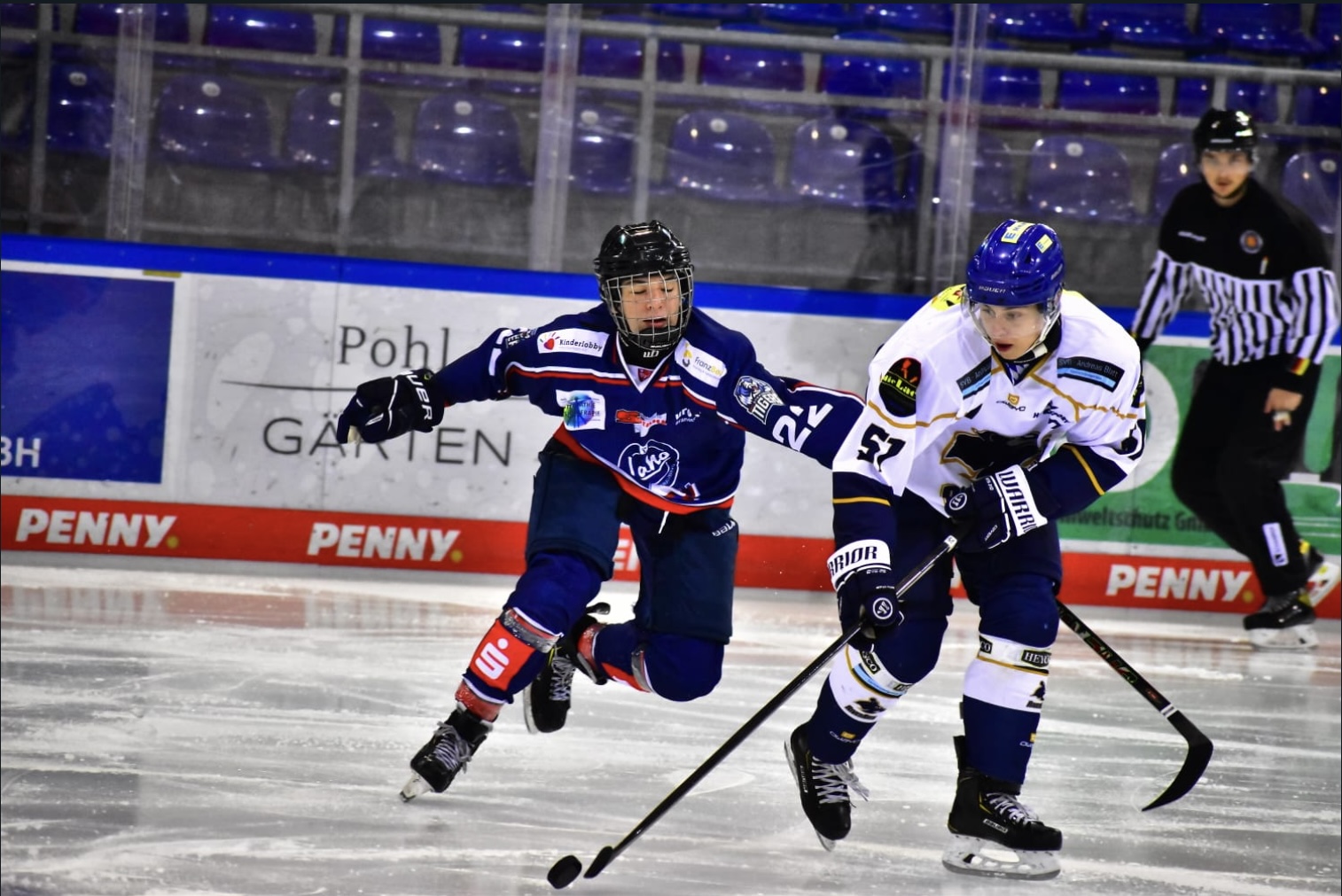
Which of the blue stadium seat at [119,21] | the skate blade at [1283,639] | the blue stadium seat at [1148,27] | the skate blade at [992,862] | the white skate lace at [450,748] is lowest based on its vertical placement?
the skate blade at [1283,639]

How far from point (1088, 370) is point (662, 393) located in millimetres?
685

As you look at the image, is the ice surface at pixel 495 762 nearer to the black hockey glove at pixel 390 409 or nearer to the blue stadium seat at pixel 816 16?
the black hockey glove at pixel 390 409

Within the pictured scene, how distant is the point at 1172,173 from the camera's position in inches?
236

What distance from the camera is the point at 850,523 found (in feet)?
8.35

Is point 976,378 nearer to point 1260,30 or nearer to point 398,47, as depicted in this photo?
point 398,47

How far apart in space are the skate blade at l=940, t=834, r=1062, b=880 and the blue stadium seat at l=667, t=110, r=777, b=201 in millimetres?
3154

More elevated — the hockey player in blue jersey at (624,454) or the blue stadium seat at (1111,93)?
the blue stadium seat at (1111,93)

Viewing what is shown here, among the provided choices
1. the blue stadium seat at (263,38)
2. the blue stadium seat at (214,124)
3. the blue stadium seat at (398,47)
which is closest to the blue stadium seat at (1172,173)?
the blue stadium seat at (398,47)

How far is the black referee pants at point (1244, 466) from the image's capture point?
502 centimetres

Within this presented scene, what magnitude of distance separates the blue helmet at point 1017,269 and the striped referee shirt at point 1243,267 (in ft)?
4.16

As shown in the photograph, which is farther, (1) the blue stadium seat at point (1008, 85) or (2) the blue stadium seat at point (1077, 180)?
(2) the blue stadium seat at point (1077, 180)

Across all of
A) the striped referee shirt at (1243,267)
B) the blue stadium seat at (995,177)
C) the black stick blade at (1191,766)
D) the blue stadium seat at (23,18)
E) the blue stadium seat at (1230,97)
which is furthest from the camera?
Result: the blue stadium seat at (995,177)

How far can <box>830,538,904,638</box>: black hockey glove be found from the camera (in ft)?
7.88

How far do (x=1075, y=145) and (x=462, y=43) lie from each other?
2292 millimetres
